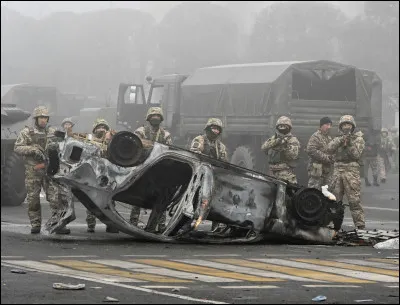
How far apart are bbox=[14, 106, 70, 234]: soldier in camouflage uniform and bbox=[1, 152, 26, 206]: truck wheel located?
663 centimetres

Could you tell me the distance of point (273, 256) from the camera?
49.1 ft

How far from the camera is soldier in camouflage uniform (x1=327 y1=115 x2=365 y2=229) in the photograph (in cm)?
1909

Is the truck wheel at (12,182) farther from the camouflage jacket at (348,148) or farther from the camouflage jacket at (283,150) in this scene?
the camouflage jacket at (348,148)

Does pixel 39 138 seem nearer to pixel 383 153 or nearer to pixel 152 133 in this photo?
pixel 152 133

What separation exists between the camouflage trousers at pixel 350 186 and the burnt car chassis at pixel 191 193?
2231 millimetres

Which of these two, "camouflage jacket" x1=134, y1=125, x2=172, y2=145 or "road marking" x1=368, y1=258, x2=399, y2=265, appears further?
"camouflage jacket" x1=134, y1=125, x2=172, y2=145

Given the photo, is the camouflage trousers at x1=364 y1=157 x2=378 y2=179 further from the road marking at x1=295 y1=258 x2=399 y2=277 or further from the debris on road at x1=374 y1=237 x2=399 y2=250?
the road marking at x1=295 y1=258 x2=399 y2=277

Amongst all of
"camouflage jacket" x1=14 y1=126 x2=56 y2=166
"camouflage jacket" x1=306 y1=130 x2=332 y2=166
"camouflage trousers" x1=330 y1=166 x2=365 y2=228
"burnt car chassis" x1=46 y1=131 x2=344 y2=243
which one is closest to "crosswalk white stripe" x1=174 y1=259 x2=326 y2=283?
"burnt car chassis" x1=46 y1=131 x2=344 y2=243

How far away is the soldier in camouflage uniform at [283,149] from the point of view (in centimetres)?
1873

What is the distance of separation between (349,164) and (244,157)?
12.2 metres

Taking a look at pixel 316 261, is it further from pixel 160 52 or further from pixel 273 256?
pixel 160 52

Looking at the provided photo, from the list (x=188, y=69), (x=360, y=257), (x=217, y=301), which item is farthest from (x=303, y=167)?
(x=188, y=69)

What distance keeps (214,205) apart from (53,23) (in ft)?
156


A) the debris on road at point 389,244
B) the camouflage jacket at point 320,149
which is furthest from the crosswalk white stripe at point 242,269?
the camouflage jacket at point 320,149
